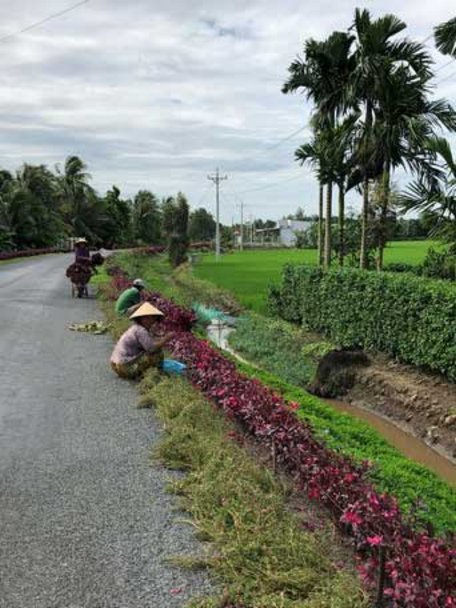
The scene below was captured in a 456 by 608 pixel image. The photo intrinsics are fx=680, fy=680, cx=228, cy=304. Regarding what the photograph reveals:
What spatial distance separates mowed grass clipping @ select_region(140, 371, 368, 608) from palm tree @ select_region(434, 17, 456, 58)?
1101cm

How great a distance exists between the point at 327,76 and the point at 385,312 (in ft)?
36.1

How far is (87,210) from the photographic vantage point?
70812mm

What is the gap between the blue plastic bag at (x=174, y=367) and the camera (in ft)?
29.1

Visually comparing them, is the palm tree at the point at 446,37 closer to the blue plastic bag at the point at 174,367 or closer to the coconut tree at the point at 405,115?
the coconut tree at the point at 405,115

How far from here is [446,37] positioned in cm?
1397

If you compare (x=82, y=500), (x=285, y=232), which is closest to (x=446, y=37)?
(x=82, y=500)

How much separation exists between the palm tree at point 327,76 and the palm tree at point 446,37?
613 cm

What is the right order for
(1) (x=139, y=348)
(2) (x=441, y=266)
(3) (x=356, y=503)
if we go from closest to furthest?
(3) (x=356, y=503) → (1) (x=139, y=348) → (2) (x=441, y=266)

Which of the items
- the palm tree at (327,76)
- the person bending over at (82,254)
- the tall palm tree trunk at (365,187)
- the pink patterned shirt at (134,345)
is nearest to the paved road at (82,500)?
the pink patterned shirt at (134,345)

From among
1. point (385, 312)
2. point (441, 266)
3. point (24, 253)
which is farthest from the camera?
point (24, 253)

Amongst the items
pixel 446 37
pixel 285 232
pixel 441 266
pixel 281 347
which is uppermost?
pixel 446 37

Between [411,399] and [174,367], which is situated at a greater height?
[174,367]

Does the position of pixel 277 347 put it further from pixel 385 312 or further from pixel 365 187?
pixel 365 187

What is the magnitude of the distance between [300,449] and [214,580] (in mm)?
1475
